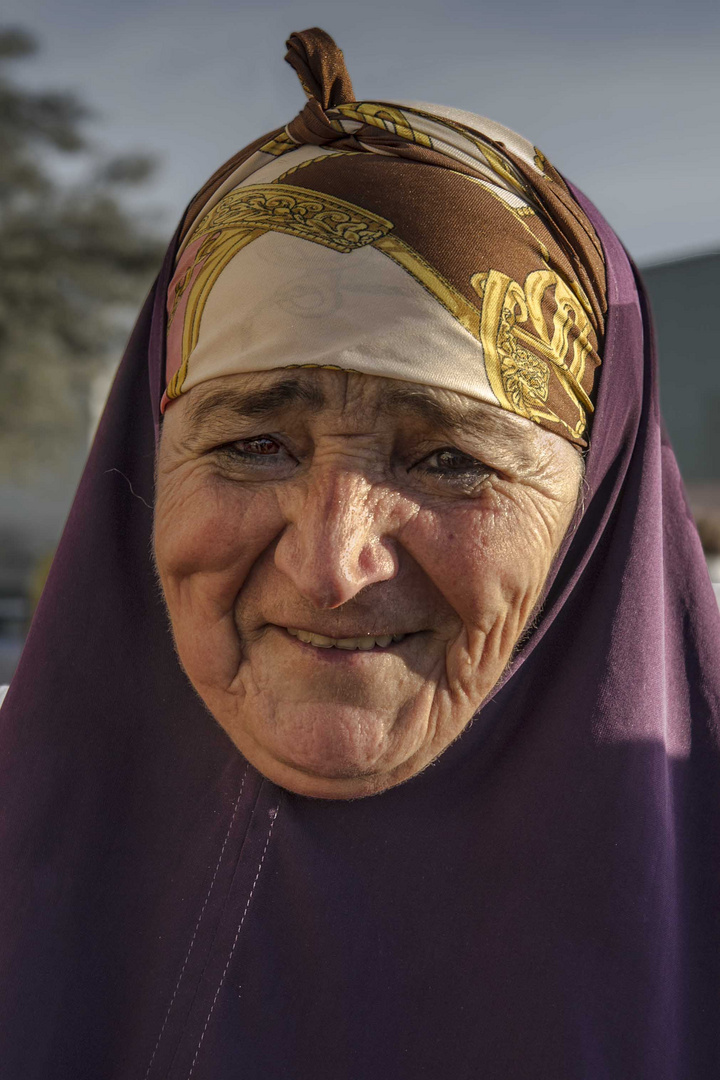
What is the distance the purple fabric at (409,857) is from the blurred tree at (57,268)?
13.9 m

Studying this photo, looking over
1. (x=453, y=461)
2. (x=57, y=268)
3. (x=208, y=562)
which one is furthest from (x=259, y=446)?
(x=57, y=268)

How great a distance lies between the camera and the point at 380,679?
1.51m

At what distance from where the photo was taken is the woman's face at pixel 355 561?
58.9 inches

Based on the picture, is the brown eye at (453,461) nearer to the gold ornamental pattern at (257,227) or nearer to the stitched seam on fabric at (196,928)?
the gold ornamental pattern at (257,227)

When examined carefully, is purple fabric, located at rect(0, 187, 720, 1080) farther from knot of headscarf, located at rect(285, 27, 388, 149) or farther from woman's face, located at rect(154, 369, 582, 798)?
knot of headscarf, located at rect(285, 27, 388, 149)

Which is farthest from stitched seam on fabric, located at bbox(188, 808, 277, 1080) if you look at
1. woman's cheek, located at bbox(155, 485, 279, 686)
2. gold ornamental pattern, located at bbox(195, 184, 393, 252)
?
gold ornamental pattern, located at bbox(195, 184, 393, 252)

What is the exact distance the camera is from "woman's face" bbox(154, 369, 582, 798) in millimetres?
1495

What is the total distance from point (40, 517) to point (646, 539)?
17.5 metres

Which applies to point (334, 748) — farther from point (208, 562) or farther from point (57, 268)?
point (57, 268)

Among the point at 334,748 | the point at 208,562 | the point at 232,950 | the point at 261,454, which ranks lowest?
the point at 232,950

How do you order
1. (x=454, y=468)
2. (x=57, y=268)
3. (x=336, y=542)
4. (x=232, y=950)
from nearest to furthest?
1. (x=336, y=542)
2. (x=454, y=468)
3. (x=232, y=950)
4. (x=57, y=268)

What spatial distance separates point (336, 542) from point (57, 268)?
1472 cm

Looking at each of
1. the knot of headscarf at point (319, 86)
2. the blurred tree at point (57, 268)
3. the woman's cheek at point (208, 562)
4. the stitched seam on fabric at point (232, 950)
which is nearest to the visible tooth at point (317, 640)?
the woman's cheek at point (208, 562)

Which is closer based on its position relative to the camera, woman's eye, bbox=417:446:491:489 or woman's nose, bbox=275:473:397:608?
woman's nose, bbox=275:473:397:608
